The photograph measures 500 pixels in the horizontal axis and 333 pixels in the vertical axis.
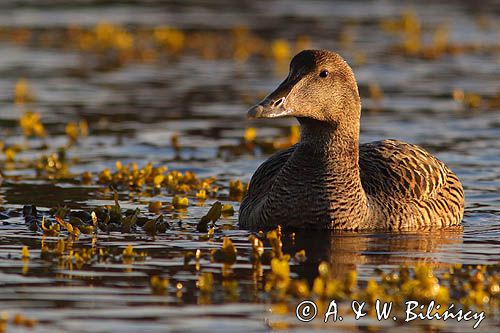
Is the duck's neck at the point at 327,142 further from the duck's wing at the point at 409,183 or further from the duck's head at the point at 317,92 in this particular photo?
the duck's wing at the point at 409,183

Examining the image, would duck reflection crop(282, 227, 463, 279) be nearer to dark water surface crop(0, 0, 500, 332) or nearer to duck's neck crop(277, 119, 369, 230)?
dark water surface crop(0, 0, 500, 332)

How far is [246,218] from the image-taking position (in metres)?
11.2

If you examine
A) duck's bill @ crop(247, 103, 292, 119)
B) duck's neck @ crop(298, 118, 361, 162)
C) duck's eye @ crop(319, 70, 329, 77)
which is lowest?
duck's neck @ crop(298, 118, 361, 162)

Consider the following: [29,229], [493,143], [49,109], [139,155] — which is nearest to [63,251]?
[29,229]

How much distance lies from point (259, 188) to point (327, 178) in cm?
91

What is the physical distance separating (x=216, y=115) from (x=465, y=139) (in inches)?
150

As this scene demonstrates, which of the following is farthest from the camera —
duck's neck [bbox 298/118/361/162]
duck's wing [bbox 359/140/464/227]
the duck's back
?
duck's wing [bbox 359/140/464/227]

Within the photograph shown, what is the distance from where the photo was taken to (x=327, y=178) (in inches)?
427

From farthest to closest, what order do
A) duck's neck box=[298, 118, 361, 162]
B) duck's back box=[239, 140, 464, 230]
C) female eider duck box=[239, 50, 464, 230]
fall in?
duck's back box=[239, 140, 464, 230] → duck's neck box=[298, 118, 361, 162] → female eider duck box=[239, 50, 464, 230]

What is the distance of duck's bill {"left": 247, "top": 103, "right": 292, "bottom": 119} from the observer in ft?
32.6

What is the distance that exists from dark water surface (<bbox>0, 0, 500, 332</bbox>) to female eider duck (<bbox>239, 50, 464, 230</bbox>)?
0.73 feet

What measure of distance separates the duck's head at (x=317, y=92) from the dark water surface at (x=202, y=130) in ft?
3.42

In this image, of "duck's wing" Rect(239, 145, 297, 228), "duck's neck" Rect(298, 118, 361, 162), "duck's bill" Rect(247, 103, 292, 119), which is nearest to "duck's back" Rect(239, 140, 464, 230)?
"duck's wing" Rect(239, 145, 297, 228)

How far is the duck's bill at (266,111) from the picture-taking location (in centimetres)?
995
